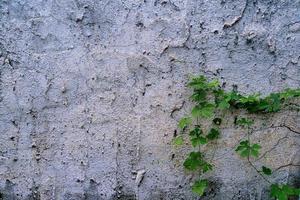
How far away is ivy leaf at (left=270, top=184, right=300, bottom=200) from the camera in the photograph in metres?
1.83

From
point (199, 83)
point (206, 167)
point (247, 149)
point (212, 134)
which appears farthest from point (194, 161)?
point (199, 83)

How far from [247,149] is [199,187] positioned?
33cm

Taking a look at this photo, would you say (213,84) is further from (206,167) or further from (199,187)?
(199,187)

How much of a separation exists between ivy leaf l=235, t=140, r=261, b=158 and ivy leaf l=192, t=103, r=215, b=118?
0.76ft

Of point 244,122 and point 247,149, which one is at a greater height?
point 244,122

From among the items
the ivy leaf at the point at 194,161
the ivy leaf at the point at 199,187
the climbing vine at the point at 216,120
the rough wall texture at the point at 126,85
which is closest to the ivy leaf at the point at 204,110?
the climbing vine at the point at 216,120

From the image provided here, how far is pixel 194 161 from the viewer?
6.37ft

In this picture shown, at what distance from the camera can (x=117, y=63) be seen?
6.45 ft

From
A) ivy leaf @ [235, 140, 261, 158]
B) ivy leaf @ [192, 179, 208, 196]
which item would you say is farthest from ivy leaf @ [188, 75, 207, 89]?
ivy leaf @ [192, 179, 208, 196]

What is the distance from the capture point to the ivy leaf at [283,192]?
6.02 feet

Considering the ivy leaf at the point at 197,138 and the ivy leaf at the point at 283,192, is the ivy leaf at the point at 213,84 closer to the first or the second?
the ivy leaf at the point at 197,138

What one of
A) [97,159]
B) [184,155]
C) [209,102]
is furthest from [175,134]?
[97,159]

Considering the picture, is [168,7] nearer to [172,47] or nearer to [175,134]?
[172,47]

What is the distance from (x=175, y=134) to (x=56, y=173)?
0.69m
